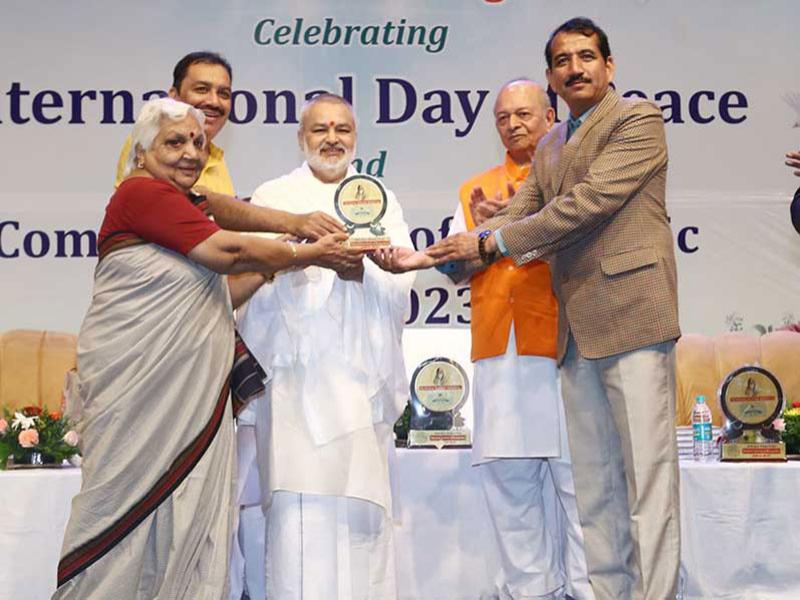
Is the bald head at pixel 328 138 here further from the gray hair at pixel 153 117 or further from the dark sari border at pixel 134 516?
the dark sari border at pixel 134 516

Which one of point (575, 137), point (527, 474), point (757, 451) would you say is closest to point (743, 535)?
point (757, 451)

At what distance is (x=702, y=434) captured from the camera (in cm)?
485

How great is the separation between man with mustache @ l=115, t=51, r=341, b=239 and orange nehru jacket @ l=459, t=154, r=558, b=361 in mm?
1020

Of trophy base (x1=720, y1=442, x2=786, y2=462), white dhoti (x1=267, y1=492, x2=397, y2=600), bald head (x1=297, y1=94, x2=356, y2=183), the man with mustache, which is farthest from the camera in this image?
trophy base (x1=720, y1=442, x2=786, y2=462)

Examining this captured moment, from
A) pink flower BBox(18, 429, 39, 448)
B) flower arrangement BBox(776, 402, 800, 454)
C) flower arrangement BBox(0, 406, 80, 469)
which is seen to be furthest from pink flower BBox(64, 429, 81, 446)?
flower arrangement BBox(776, 402, 800, 454)

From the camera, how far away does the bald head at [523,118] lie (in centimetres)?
480

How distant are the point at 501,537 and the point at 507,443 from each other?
0.37 m

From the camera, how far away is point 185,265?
3.37m

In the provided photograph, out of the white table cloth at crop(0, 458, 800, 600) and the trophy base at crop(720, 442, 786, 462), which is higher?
the trophy base at crop(720, 442, 786, 462)

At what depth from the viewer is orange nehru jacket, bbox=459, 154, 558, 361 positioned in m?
4.56

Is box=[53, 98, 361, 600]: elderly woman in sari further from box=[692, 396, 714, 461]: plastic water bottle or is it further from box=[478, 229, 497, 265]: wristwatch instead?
box=[692, 396, 714, 461]: plastic water bottle

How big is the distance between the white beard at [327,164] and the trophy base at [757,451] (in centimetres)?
197

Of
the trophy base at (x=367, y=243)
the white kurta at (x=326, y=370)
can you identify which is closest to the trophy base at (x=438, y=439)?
the white kurta at (x=326, y=370)

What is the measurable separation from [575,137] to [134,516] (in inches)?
76.9
